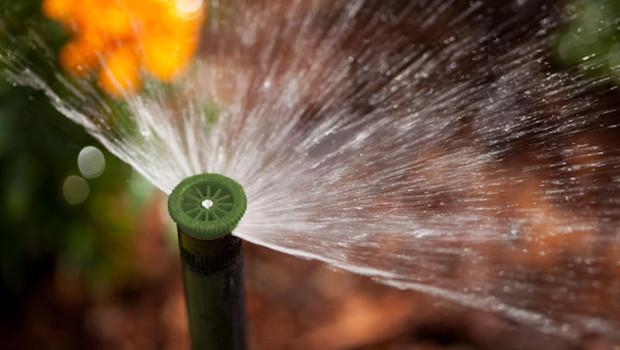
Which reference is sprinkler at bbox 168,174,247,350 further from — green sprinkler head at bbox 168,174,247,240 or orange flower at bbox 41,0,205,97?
orange flower at bbox 41,0,205,97

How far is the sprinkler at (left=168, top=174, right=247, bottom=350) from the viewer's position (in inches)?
34.4

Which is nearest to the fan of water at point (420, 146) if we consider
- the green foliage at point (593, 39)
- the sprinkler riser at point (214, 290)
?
the green foliage at point (593, 39)

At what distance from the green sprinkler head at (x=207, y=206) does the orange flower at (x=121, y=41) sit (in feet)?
3.67

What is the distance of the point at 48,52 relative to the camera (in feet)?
5.82

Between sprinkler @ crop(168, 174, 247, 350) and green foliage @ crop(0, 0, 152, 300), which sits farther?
green foliage @ crop(0, 0, 152, 300)

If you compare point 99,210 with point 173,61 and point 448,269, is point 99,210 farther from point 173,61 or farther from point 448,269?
point 448,269

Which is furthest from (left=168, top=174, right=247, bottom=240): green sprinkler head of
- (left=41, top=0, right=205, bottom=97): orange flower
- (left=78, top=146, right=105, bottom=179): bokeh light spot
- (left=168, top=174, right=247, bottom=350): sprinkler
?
(left=41, top=0, right=205, bottom=97): orange flower

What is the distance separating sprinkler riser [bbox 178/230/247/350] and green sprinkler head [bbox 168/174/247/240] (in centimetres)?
3

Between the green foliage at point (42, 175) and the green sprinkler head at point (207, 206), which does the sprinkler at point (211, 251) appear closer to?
the green sprinkler head at point (207, 206)

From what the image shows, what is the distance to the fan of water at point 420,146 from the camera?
1.61m

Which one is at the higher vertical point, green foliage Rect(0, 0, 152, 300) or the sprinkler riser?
green foliage Rect(0, 0, 152, 300)

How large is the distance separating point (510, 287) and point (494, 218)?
0.24 m

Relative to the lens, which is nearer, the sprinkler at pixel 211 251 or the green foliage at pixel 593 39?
the sprinkler at pixel 211 251

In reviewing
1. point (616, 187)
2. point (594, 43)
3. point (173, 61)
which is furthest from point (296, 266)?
point (594, 43)
